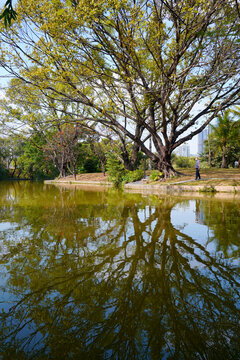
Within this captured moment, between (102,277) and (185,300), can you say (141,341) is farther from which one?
(102,277)

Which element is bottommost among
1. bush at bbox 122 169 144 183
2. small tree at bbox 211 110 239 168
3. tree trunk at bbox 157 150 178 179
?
bush at bbox 122 169 144 183

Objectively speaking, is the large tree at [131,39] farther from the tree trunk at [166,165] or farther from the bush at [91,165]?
the bush at [91,165]

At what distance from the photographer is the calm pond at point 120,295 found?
176cm

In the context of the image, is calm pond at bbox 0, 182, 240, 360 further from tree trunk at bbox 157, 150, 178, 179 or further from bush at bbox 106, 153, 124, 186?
bush at bbox 106, 153, 124, 186

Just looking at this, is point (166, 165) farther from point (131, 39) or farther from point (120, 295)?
point (120, 295)

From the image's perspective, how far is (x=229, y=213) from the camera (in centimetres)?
695

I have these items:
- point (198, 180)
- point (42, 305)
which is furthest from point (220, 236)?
point (198, 180)

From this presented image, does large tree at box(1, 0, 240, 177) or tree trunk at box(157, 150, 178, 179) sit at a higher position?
large tree at box(1, 0, 240, 177)

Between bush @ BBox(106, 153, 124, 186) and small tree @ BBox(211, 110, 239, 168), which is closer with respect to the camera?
bush @ BBox(106, 153, 124, 186)

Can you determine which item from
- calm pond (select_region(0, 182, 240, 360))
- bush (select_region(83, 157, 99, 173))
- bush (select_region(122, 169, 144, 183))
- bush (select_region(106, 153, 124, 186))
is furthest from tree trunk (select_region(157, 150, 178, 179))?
bush (select_region(83, 157, 99, 173))

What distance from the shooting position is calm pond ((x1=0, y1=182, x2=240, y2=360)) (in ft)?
5.78

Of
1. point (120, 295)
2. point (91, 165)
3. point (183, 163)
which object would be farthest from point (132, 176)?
point (183, 163)

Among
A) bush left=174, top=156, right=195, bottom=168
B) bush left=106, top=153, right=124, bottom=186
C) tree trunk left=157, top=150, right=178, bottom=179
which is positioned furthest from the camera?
bush left=174, top=156, right=195, bottom=168

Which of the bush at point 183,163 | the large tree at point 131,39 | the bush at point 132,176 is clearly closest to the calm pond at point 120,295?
the large tree at point 131,39
